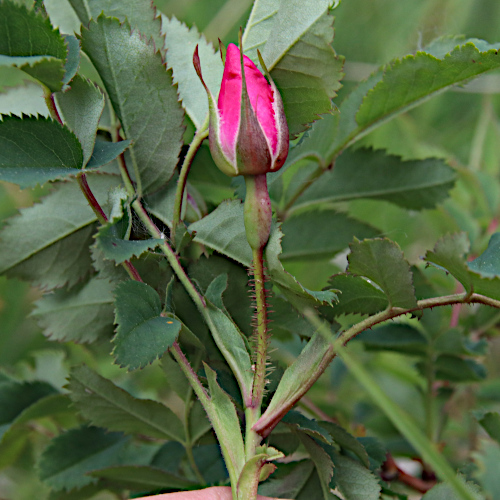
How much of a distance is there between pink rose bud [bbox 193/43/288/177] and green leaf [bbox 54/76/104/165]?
7 centimetres

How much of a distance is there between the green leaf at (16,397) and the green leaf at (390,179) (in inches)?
13.1

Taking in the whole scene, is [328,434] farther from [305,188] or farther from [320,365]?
[305,188]

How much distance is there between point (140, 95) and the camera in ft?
1.11

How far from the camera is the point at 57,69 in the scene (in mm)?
281

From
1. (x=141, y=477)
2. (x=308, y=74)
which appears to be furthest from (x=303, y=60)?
(x=141, y=477)

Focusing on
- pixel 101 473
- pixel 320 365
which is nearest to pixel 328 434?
pixel 320 365

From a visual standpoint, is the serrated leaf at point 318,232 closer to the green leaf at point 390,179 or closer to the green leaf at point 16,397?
the green leaf at point 390,179

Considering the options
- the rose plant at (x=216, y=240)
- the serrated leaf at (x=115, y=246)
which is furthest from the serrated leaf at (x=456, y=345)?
Answer: the serrated leaf at (x=115, y=246)

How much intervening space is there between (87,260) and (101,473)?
0.16 meters

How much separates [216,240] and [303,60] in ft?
0.41

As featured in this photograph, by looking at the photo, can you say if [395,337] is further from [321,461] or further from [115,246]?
[115,246]

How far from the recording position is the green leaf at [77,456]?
44 cm

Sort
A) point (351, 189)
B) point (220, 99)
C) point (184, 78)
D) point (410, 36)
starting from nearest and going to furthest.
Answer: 1. point (220, 99)
2. point (184, 78)
3. point (351, 189)
4. point (410, 36)

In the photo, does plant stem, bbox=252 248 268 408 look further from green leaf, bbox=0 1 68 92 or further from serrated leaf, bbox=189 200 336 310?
green leaf, bbox=0 1 68 92
